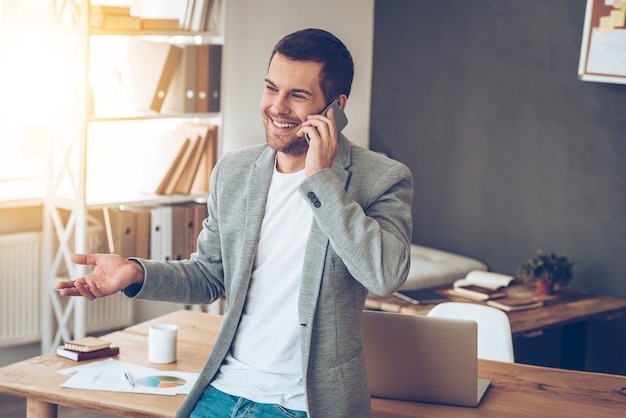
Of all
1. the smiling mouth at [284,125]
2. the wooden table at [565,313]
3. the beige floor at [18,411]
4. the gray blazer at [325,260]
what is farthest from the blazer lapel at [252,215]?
the beige floor at [18,411]

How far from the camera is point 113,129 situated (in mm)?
4828

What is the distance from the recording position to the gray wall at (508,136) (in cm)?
454

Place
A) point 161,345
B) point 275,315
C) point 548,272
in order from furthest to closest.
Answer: point 548,272
point 161,345
point 275,315

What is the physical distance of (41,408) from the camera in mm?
2141

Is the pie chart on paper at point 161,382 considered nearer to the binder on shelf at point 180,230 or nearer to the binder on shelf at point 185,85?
the binder on shelf at point 180,230

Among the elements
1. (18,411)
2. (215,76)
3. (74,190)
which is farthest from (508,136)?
(18,411)

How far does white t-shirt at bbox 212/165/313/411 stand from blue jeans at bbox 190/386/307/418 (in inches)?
0.5

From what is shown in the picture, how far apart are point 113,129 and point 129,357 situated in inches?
104

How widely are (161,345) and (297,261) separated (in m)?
0.55

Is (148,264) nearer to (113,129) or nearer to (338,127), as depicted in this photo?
(338,127)

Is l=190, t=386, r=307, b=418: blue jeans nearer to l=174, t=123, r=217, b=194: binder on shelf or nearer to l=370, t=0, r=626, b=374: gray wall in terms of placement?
l=174, t=123, r=217, b=194: binder on shelf

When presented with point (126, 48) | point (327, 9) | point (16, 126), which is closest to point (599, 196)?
point (327, 9)

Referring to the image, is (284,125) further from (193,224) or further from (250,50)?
(250,50)

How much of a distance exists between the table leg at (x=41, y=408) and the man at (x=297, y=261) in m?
0.33
